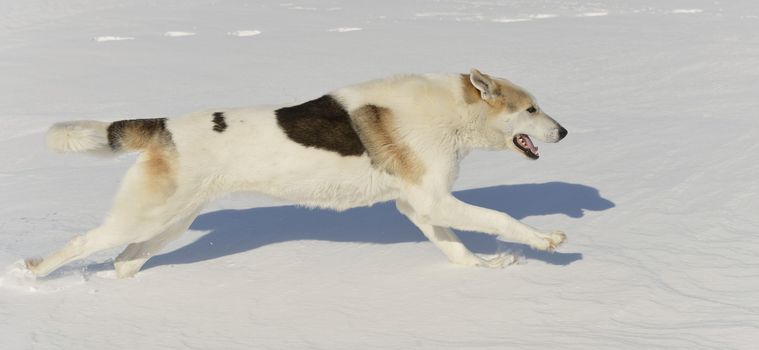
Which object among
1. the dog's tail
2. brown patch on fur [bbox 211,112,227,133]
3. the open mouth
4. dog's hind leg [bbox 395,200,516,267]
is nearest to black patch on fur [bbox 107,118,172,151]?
the dog's tail

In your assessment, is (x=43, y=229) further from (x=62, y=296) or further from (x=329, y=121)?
(x=329, y=121)

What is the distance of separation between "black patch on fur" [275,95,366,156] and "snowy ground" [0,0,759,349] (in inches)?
33.7

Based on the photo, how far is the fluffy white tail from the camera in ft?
21.0

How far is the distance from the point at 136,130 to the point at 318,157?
1239 millimetres

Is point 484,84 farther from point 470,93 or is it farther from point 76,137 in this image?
point 76,137

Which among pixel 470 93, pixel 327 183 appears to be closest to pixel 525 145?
pixel 470 93

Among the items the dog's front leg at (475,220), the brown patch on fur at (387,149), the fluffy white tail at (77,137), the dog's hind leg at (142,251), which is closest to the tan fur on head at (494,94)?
the brown patch on fur at (387,149)

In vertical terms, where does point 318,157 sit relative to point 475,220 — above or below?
above

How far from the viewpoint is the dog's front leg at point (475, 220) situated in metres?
6.36

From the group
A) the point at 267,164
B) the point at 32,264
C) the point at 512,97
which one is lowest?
the point at 32,264

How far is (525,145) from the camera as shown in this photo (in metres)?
7.18

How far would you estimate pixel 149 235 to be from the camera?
21.5ft

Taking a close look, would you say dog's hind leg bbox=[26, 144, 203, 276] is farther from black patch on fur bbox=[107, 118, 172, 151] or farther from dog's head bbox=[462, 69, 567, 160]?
dog's head bbox=[462, 69, 567, 160]

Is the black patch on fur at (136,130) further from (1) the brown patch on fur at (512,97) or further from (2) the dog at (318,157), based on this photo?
(1) the brown patch on fur at (512,97)
